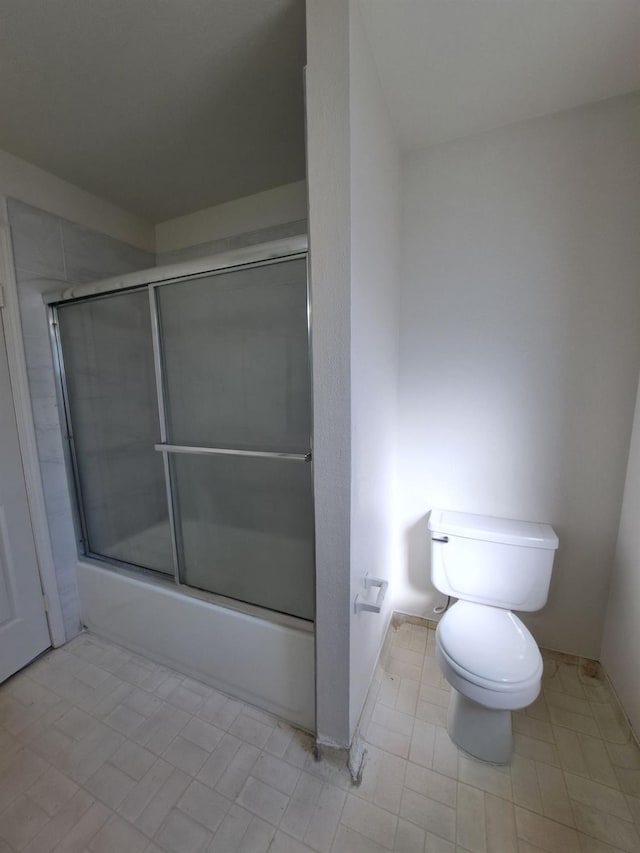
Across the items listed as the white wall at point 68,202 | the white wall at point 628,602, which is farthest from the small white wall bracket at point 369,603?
the white wall at point 68,202

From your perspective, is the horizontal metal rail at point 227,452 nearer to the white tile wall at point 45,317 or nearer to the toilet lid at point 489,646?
the white tile wall at point 45,317

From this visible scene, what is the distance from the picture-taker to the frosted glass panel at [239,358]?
124 cm

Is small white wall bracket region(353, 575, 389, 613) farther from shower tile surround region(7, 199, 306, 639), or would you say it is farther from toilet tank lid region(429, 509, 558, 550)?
shower tile surround region(7, 199, 306, 639)

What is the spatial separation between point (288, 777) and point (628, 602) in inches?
55.3

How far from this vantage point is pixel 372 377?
3.82ft

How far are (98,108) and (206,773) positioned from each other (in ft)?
7.86

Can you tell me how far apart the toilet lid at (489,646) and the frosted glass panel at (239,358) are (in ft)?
2.93

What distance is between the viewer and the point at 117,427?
1754 millimetres

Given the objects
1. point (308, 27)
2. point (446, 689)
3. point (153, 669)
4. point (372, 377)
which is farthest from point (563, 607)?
point (308, 27)

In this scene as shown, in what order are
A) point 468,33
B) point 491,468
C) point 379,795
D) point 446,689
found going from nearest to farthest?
point 468,33 → point 379,795 → point 446,689 → point 491,468

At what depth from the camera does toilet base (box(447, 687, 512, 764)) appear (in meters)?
1.15

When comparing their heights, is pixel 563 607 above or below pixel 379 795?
above

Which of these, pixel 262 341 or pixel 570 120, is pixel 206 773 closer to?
pixel 262 341

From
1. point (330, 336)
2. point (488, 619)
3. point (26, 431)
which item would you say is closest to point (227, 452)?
point (330, 336)
